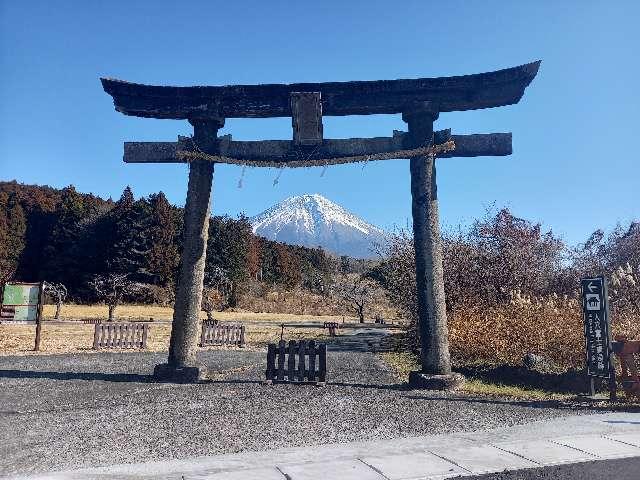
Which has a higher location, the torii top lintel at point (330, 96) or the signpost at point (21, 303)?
the torii top lintel at point (330, 96)

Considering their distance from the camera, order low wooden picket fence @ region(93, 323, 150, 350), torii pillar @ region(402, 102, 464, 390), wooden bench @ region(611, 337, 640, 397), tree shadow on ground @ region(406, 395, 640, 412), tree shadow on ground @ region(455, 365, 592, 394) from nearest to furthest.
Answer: tree shadow on ground @ region(406, 395, 640, 412) < wooden bench @ region(611, 337, 640, 397) < torii pillar @ region(402, 102, 464, 390) < tree shadow on ground @ region(455, 365, 592, 394) < low wooden picket fence @ region(93, 323, 150, 350)

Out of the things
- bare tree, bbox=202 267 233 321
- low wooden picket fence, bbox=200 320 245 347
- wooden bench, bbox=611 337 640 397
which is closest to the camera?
wooden bench, bbox=611 337 640 397

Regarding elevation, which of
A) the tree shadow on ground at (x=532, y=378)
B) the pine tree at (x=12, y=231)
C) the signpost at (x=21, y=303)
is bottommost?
the tree shadow on ground at (x=532, y=378)

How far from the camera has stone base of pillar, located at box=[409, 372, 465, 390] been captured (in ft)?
26.7

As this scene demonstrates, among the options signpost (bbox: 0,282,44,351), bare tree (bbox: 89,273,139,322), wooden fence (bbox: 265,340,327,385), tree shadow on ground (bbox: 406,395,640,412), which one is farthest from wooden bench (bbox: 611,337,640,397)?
bare tree (bbox: 89,273,139,322)

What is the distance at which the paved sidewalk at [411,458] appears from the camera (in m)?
4.00

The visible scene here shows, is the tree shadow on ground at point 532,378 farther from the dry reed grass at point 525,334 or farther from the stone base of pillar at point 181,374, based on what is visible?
the stone base of pillar at point 181,374

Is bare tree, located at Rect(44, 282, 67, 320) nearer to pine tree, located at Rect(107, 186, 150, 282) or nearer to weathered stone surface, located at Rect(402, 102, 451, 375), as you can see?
pine tree, located at Rect(107, 186, 150, 282)

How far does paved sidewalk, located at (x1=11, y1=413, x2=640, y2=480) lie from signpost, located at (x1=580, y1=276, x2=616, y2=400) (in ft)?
7.37

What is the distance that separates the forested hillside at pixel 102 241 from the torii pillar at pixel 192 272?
34.7 meters

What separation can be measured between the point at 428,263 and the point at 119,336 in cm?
1266

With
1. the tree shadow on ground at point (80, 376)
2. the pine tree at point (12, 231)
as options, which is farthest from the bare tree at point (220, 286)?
the tree shadow on ground at point (80, 376)

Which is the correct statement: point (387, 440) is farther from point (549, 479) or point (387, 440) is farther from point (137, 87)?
point (137, 87)

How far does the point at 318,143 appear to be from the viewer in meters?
9.07
